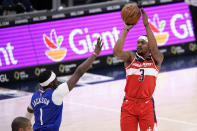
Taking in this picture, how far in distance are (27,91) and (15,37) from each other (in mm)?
1934

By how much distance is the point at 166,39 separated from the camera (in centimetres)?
1703

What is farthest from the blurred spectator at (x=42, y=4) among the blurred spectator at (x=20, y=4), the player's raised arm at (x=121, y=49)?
the player's raised arm at (x=121, y=49)

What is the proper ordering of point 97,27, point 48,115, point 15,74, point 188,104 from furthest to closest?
point 97,27
point 15,74
point 188,104
point 48,115

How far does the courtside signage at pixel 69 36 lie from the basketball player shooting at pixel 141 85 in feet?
25.9

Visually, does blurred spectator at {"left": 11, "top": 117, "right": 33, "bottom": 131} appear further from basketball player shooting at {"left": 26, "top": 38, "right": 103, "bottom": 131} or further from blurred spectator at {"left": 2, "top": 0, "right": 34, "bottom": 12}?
blurred spectator at {"left": 2, "top": 0, "right": 34, "bottom": 12}

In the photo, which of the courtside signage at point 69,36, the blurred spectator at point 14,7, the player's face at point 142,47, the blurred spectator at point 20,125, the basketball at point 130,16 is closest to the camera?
the blurred spectator at point 20,125

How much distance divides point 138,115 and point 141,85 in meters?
0.45

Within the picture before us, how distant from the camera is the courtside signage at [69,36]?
15.1 metres

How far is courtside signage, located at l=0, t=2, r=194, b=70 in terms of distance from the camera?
594 inches

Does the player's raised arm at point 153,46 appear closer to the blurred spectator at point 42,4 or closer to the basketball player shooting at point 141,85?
the basketball player shooting at point 141,85

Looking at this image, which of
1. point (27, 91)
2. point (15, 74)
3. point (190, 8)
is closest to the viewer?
point (27, 91)

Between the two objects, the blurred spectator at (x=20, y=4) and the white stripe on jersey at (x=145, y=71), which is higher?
the blurred spectator at (x=20, y=4)

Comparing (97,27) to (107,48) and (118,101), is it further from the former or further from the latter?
(118,101)

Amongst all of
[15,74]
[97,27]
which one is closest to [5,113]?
[15,74]
